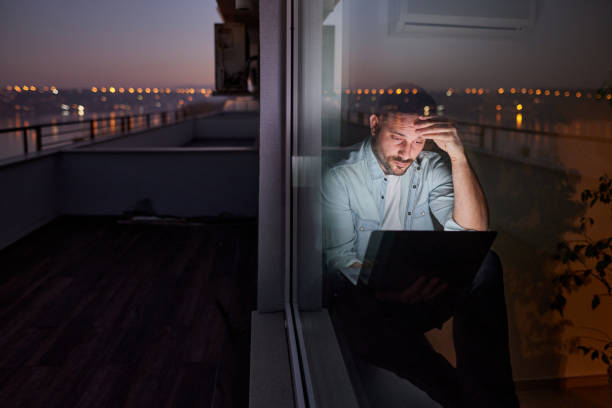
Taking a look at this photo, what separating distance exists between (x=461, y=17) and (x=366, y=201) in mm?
447

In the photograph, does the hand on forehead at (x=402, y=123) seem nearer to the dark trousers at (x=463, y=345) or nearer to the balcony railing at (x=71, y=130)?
the dark trousers at (x=463, y=345)

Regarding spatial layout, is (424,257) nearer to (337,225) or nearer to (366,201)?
(366,201)

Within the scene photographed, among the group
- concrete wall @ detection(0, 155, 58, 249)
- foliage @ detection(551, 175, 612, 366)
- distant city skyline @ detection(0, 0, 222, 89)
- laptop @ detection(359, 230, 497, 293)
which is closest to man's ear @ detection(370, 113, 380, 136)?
laptop @ detection(359, 230, 497, 293)

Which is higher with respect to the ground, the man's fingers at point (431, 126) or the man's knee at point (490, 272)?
the man's fingers at point (431, 126)

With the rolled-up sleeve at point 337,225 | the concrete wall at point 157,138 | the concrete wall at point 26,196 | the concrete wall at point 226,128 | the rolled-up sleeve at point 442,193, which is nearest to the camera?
the rolled-up sleeve at point 442,193

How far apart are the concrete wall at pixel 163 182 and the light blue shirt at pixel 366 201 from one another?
9.36 feet

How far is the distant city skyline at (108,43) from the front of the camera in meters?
8.88

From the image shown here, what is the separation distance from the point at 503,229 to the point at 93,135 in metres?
5.54

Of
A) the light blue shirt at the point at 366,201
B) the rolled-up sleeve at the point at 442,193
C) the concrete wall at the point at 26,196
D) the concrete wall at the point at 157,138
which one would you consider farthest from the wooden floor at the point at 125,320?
the concrete wall at the point at 157,138

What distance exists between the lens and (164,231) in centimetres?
375

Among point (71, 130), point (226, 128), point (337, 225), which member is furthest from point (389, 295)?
point (226, 128)

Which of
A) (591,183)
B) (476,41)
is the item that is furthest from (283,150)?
(591,183)

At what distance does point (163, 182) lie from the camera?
413 cm

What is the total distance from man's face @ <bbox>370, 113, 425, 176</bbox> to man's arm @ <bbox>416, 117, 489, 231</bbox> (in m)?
0.06
